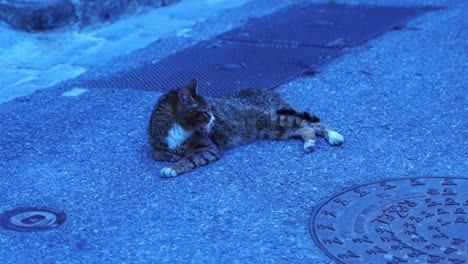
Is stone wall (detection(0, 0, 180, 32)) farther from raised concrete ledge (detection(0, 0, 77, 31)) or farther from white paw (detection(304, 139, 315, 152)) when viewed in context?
white paw (detection(304, 139, 315, 152))

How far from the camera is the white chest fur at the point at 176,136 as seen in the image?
5.66m

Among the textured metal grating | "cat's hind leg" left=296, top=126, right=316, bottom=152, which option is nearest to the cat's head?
"cat's hind leg" left=296, top=126, right=316, bottom=152

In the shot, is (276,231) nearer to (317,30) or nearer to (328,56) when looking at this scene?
(328,56)

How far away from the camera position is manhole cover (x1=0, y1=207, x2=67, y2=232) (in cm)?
461

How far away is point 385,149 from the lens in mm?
5551

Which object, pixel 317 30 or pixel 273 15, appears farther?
pixel 273 15

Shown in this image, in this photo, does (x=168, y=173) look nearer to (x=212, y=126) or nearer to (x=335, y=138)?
(x=212, y=126)

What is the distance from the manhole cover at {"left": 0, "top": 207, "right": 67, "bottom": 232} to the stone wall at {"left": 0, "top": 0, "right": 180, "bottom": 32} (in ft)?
12.9

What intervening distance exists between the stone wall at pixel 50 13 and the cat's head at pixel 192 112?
3.29 metres

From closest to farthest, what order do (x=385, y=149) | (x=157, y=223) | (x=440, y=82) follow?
(x=157, y=223) → (x=385, y=149) → (x=440, y=82)

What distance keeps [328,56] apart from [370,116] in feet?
5.70

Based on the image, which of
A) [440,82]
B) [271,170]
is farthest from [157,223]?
[440,82]

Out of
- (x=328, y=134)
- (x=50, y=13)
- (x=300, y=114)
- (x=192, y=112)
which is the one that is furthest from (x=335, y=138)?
(x=50, y=13)

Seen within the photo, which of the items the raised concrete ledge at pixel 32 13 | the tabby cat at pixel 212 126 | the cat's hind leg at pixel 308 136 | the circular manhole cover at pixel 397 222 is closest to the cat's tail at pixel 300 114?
the tabby cat at pixel 212 126
